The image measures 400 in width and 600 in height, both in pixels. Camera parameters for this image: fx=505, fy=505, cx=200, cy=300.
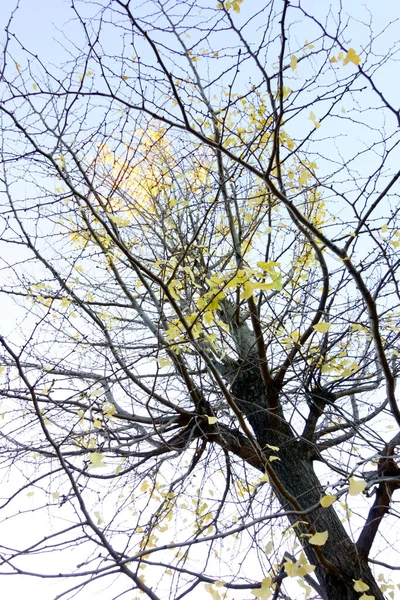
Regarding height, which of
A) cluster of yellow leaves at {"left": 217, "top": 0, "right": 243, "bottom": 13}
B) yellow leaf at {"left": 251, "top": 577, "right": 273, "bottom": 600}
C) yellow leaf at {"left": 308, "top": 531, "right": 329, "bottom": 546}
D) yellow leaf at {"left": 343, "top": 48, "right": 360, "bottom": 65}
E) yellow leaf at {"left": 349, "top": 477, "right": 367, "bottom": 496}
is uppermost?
cluster of yellow leaves at {"left": 217, "top": 0, "right": 243, "bottom": 13}

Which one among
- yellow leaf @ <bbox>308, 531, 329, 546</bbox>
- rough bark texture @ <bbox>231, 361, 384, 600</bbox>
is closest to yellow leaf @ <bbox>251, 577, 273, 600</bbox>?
yellow leaf @ <bbox>308, 531, 329, 546</bbox>

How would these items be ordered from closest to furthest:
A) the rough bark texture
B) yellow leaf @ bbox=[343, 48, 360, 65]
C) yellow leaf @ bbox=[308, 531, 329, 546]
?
yellow leaf @ bbox=[343, 48, 360, 65] < yellow leaf @ bbox=[308, 531, 329, 546] < the rough bark texture

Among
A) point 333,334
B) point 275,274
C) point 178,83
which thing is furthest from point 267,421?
point 178,83

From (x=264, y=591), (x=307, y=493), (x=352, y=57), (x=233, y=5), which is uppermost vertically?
(x=233, y=5)

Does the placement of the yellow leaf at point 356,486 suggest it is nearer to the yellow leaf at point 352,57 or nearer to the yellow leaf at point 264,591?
the yellow leaf at point 264,591

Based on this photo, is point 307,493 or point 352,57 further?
point 307,493

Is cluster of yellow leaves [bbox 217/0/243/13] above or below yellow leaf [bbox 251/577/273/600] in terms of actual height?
above

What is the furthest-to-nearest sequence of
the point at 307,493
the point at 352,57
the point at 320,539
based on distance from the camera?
the point at 307,493 → the point at 320,539 → the point at 352,57

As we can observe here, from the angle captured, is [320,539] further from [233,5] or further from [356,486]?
[233,5]

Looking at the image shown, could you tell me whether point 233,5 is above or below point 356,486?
above

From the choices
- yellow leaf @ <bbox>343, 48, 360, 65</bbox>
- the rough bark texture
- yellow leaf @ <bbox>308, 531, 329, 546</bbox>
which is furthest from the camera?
the rough bark texture

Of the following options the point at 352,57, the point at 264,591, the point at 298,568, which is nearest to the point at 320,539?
the point at 298,568

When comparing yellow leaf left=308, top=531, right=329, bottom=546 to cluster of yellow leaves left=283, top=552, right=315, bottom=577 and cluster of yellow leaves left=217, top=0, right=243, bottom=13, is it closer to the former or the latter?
cluster of yellow leaves left=283, top=552, right=315, bottom=577

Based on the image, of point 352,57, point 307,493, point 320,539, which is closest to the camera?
point 352,57
